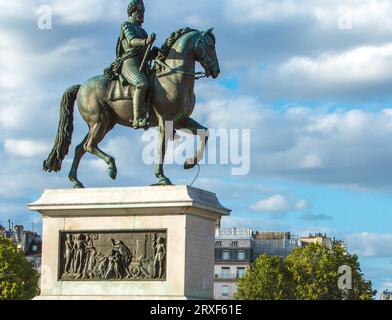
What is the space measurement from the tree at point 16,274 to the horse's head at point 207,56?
3461cm

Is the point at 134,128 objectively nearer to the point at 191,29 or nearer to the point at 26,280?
the point at 191,29

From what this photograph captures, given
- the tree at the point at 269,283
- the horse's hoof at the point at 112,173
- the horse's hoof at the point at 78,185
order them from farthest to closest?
the tree at the point at 269,283 → the horse's hoof at the point at 78,185 → the horse's hoof at the point at 112,173

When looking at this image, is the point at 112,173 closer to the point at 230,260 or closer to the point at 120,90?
the point at 120,90

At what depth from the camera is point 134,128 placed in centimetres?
3008

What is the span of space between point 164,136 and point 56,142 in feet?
10.8

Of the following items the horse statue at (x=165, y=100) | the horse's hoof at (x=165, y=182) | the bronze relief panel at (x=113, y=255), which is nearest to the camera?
the bronze relief panel at (x=113, y=255)

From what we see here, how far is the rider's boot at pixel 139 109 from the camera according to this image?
29719mm

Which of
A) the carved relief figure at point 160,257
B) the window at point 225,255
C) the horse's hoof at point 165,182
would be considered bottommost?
the carved relief figure at point 160,257

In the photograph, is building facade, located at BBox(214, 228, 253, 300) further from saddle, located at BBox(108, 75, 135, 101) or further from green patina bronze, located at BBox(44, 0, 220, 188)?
saddle, located at BBox(108, 75, 135, 101)

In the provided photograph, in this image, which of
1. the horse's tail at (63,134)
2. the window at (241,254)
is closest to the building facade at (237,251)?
the window at (241,254)

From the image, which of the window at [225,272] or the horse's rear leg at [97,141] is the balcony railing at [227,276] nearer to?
the window at [225,272]

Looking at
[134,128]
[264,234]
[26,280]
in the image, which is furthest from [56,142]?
[264,234]

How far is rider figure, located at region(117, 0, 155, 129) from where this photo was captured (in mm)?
29766
